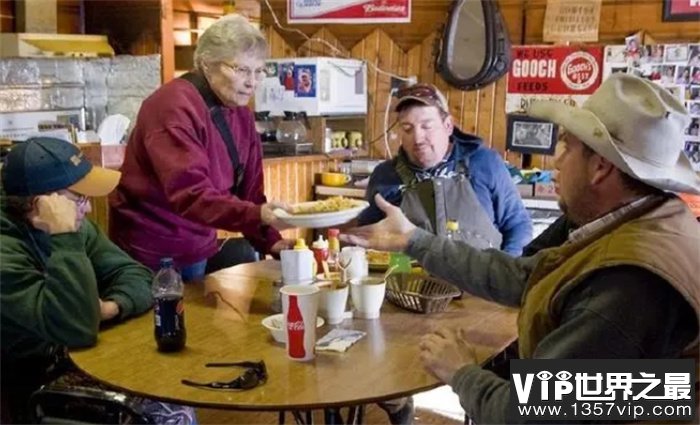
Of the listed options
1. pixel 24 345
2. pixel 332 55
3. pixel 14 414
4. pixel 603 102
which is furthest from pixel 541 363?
pixel 332 55

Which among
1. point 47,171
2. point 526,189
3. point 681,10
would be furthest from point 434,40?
point 47,171

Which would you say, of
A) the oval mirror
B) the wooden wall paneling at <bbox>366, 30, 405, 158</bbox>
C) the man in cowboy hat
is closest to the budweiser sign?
the wooden wall paneling at <bbox>366, 30, 405, 158</bbox>

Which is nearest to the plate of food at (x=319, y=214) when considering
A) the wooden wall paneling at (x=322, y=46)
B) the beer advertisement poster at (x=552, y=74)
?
the beer advertisement poster at (x=552, y=74)

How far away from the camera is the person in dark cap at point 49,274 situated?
1.62 m

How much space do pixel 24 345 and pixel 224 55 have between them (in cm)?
104

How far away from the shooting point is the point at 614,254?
4.12ft

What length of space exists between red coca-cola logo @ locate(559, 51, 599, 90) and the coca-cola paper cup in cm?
284

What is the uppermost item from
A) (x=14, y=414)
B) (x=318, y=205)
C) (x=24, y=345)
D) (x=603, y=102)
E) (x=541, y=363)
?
(x=603, y=102)

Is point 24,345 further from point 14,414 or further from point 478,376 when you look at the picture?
point 478,376

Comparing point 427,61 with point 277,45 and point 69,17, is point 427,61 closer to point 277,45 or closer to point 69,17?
point 277,45

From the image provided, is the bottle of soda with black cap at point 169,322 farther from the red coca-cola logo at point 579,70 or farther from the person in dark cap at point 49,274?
the red coca-cola logo at point 579,70

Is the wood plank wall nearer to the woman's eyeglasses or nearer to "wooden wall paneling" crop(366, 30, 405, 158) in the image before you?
"wooden wall paneling" crop(366, 30, 405, 158)

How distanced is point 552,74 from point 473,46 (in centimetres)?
45

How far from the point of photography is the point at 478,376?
145cm
